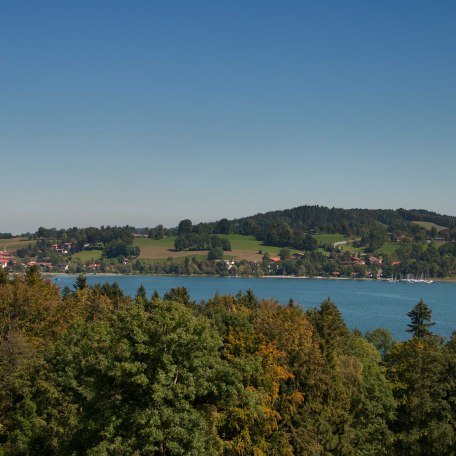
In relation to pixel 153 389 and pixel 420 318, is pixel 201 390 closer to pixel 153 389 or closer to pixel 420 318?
pixel 153 389

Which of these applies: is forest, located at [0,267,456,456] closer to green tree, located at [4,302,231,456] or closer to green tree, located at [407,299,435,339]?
green tree, located at [4,302,231,456]

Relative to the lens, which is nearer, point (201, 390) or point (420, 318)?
point (201, 390)

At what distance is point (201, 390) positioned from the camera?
Answer: 1917cm

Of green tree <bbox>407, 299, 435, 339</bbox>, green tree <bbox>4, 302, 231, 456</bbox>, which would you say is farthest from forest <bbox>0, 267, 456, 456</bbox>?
green tree <bbox>407, 299, 435, 339</bbox>

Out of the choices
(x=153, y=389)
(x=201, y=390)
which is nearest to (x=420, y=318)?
(x=201, y=390)

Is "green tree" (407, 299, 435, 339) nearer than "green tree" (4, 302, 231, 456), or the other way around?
"green tree" (4, 302, 231, 456)

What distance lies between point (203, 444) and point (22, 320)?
78.7ft

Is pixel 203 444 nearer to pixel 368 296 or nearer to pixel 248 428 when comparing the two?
pixel 248 428

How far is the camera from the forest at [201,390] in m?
18.8

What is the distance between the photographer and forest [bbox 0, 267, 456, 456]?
18828 mm

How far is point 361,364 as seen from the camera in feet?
120

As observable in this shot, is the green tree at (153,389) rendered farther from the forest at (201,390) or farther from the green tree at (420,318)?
the green tree at (420,318)

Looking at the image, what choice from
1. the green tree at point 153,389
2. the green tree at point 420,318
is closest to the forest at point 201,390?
the green tree at point 153,389

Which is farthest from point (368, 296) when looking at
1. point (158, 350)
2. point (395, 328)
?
point (158, 350)
